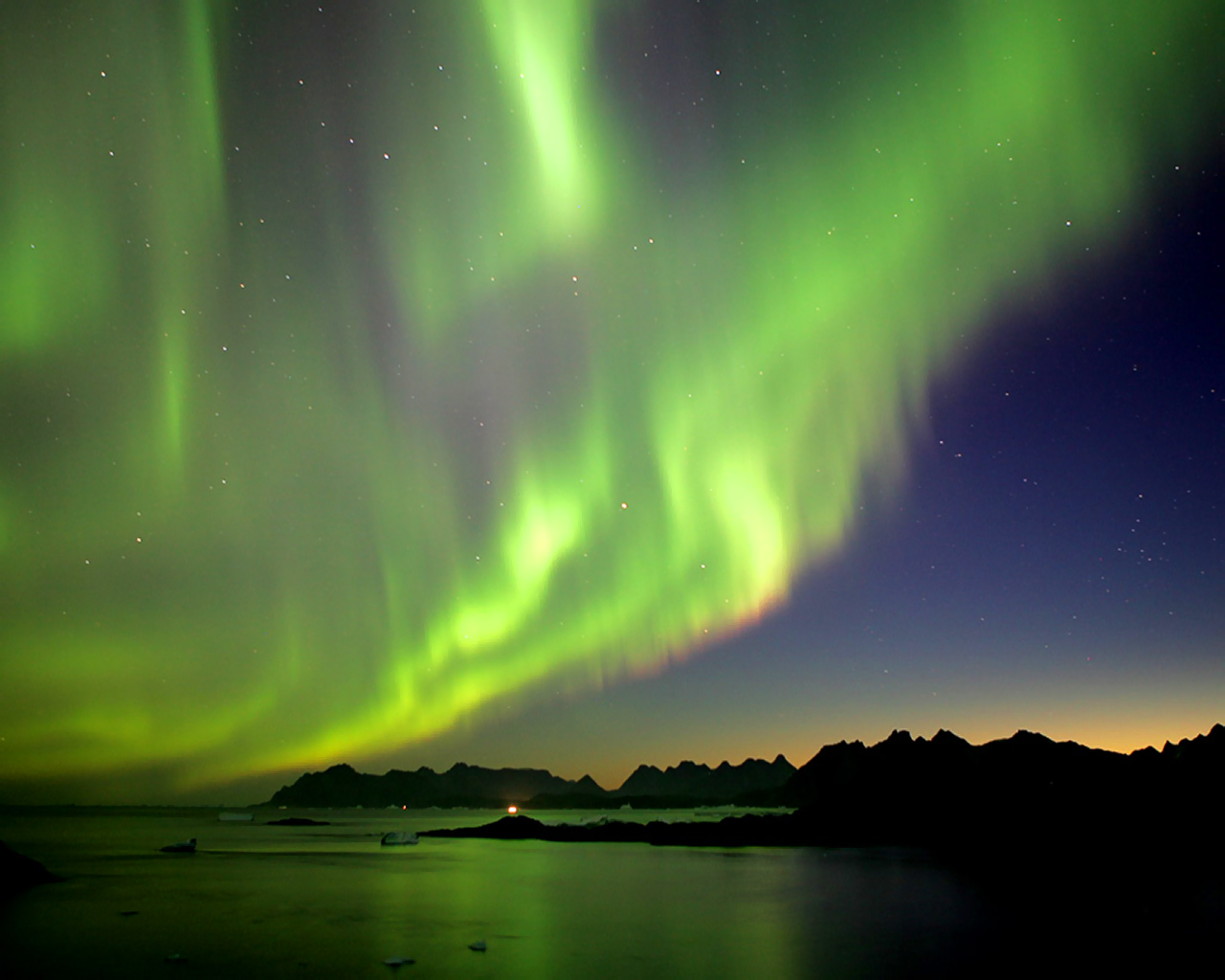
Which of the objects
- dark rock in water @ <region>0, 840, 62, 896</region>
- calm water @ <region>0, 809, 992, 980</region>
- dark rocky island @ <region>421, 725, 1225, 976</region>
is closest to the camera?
calm water @ <region>0, 809, 992, 980</region>

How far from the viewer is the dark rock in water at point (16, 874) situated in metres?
47.0

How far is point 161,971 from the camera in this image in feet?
81.3

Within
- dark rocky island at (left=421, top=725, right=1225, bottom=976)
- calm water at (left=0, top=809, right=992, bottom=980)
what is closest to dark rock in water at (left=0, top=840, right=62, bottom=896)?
calm water at (left=0, top=809, right=992, bottom=980)

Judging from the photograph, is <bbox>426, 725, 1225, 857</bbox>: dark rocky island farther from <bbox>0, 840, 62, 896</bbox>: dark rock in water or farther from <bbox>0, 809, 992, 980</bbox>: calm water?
<bbox>0, 840, 62, 896</bbox>: dark rock in water

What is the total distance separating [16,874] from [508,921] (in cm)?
3241

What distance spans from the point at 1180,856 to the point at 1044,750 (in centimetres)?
4740

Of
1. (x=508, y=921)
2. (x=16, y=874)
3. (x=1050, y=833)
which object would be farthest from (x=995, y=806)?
(x=16, y=874)

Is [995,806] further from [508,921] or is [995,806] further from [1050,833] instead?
[508,921]

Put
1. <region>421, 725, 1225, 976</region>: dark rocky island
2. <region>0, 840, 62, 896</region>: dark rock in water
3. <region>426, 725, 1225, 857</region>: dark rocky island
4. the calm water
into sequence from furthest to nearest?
<region>426, 725, 1225, 857</region>: dark rocky island → <region>0, 840, 62, 896</region>: dark rock in water → <region>421, 725, 1225, 976</region>: dark rocky island → the calm water

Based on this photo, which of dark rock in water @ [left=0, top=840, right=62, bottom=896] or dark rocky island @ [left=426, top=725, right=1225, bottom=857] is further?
dark rocky island @ [left=426, top=725, right=1225, bottom=857]

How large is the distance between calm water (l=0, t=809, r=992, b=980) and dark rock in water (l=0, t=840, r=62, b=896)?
63.1 inches

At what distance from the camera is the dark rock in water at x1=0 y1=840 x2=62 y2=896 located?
4697cm

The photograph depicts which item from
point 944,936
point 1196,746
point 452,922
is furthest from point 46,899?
point 1196,746

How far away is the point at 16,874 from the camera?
4903 centimetres
